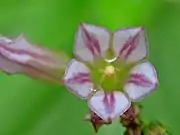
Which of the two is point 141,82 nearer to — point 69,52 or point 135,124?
point 135,124

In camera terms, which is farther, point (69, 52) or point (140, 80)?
point (69, 52)

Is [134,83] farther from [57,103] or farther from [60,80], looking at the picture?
[57,103]

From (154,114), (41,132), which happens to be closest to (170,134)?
(154,114)

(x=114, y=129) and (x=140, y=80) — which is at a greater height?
(x=140, y=80)

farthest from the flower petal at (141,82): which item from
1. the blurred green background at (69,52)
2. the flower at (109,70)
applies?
the blurred green background at (69,52)

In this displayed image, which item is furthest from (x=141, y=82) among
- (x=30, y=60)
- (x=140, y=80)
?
(x=30, y=60)

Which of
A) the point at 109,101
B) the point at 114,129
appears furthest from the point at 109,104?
the point at 114,129
